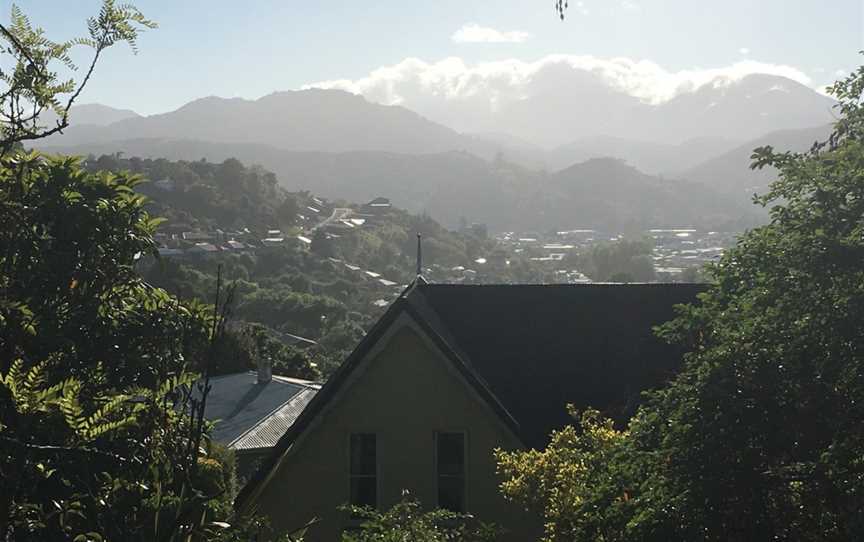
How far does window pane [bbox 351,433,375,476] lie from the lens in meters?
14.3

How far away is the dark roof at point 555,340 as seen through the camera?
596 inches

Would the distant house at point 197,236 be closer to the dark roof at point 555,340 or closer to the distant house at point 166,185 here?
the distant house at point 166,185

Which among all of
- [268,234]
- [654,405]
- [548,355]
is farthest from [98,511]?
[268,234]

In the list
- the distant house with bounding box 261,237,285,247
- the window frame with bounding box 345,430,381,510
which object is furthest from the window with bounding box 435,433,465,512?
the distant house with bounding box 261,237,285,247

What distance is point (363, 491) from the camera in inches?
558

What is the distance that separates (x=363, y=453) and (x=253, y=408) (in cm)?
1846

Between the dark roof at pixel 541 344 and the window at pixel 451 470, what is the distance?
883 millimetres

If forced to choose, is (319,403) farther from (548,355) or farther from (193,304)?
(193,304)

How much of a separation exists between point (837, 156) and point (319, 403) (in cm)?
875

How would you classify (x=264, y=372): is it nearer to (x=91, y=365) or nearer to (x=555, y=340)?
(x=555, y=340)

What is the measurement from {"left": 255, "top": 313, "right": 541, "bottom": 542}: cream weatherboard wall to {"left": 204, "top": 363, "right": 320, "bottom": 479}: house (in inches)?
458

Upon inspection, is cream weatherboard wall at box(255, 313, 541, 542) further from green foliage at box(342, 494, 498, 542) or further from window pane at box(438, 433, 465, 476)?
green foliage at box(342, 494, 498, 542)

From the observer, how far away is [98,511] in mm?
4680

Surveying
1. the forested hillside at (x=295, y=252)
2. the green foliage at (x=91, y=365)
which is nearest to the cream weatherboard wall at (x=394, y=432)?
the green foliage at (x=91, y=365)
